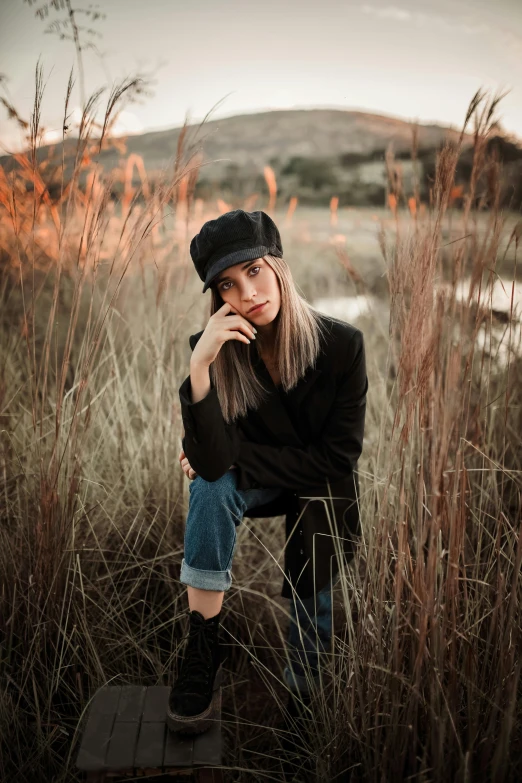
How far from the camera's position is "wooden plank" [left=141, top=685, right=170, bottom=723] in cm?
125

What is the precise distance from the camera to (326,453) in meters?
1.46

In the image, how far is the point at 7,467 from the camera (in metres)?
1.66

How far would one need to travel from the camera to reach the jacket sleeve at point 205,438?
1352mm

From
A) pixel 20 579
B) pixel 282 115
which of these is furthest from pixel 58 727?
pixel 282 115

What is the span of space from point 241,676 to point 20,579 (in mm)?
730

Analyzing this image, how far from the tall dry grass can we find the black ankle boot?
0.20ft

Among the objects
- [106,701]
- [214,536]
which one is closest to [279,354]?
[214,536]

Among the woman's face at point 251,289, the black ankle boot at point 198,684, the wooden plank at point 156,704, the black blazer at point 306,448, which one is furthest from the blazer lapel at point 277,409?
the wooden plank at point 156,704

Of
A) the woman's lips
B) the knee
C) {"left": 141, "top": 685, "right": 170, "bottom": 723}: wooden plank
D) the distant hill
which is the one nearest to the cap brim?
the woman's lips

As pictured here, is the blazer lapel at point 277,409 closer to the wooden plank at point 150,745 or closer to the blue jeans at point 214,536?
the blue jeans at point 214,536

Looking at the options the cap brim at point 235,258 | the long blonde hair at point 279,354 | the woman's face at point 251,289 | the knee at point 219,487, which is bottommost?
the knee at point 219,487

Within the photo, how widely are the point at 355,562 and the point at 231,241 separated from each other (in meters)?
0.92

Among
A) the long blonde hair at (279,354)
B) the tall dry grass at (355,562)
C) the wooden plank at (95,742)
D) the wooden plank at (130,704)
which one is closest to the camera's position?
the tall dry grass at (355,562)

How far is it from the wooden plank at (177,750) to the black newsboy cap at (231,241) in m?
0.98
